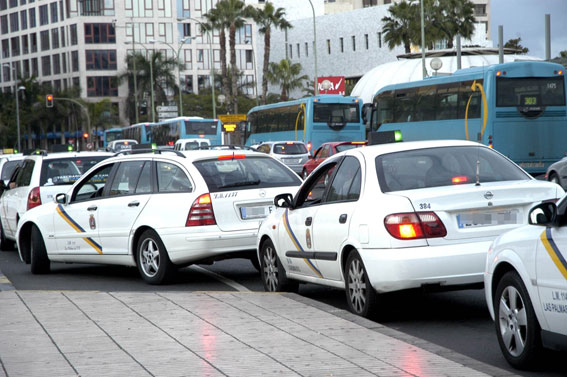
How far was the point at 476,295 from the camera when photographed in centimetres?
957

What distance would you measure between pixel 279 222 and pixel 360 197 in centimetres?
176

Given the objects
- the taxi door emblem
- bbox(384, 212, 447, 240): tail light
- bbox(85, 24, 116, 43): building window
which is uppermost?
bbox(85, 24, 116, 43): building window

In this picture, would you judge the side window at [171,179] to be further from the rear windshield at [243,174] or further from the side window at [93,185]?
the side window at [93,185]

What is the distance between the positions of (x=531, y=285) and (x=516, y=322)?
14.9 inches

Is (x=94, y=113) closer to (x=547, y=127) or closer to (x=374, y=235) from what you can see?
(x=547, y=127)

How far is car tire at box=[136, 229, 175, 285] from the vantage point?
1083cm

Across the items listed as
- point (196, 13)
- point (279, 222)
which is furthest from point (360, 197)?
point (196, 13)

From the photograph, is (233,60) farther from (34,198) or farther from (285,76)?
(34,198)

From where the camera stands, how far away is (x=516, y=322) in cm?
615

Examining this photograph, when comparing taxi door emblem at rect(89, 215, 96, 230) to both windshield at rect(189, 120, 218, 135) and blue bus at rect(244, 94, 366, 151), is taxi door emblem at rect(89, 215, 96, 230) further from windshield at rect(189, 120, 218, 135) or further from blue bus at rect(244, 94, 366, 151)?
windshield at rect(189, 120, 218, 135)

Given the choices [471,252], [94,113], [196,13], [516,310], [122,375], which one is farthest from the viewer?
[196,13]

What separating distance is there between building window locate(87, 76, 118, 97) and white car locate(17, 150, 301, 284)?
4147 inches

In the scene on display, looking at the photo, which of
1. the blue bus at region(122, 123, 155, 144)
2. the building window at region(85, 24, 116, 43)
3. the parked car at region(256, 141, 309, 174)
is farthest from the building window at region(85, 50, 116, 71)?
the parked car at region(256, 141, 309, 174)

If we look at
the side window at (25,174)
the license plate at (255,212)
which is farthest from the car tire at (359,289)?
the side window at (25,174)
